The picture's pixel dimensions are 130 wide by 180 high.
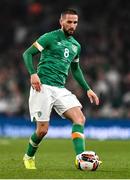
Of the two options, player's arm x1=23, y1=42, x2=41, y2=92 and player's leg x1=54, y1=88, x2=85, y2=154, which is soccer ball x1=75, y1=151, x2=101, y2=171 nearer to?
player's leg x1=54, y1=88, x2=85, y2=154

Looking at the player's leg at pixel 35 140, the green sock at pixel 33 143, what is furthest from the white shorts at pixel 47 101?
the green sock at pixel 33 143

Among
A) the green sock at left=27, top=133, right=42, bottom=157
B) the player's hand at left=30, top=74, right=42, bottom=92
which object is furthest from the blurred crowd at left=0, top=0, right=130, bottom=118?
the player's hand at left=30, top=74, right=42, bottom=92

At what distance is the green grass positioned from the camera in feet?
34.4

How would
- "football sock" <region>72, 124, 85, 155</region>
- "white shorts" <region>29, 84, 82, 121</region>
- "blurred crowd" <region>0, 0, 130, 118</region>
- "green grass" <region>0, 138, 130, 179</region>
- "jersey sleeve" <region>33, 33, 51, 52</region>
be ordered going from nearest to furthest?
"green grass" <region>0, 138, 130, 179</region> < "football sock" <region>72, 124, 85, 155</region> < "jersey sleeve" <region>33, 33, 51, 52</region> < "white shorts" <region>29, 84, 82, 121</region> < "blurred crowd" <region>0, 0, 130, 118</region>

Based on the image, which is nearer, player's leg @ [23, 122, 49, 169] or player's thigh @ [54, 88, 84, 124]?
player's thigh @ [54, 88, 84, 124]

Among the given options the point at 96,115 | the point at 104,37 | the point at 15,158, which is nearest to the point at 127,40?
the point at 104,37

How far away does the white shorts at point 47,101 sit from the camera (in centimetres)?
1149

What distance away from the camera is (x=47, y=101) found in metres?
11.5

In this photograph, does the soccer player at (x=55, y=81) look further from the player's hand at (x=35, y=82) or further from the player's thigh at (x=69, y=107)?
the player's hand at (x=35, y=82)

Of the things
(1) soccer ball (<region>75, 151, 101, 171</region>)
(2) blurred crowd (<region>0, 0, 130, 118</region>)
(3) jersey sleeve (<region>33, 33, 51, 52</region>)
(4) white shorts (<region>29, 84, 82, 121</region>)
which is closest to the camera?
(1) soccer ball (<region>75, 151, 101, 171</region>)

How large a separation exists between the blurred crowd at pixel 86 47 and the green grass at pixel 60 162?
277 cm

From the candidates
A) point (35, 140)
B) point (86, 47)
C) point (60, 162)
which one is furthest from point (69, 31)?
point (86, 47)

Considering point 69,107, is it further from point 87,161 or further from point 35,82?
point 87,161

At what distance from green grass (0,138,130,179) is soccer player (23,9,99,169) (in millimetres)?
584
